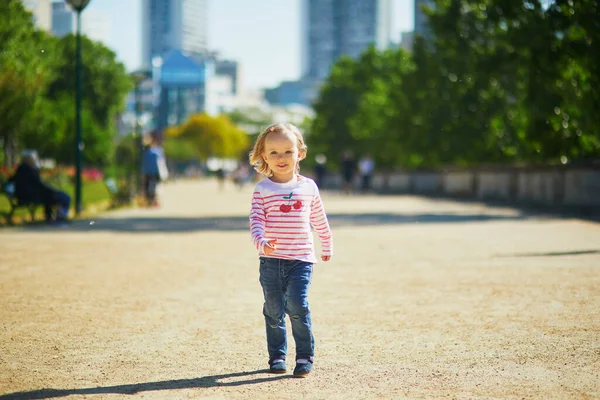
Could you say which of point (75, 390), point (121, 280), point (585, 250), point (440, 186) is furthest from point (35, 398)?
point (440, 186)

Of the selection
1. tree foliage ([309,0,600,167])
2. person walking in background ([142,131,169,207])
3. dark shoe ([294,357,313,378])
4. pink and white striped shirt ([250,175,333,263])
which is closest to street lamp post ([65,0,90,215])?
person walking in background ([142,131,169,207])

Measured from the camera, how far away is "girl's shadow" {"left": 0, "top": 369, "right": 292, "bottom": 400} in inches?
199

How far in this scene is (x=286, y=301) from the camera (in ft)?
19.2

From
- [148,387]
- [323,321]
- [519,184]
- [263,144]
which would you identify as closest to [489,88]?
[519,184]

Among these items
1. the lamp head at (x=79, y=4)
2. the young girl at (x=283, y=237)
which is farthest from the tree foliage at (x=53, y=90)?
the young girl at (x=283, y=237)

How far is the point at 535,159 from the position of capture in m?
32.4

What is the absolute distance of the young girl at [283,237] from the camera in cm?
577

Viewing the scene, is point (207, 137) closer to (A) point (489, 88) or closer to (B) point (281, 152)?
(A) point (489, 88)

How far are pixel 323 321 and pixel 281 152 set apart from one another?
225cm

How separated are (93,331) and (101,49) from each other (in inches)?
2593

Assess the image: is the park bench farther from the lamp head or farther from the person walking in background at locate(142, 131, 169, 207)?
the person walking in background at locate(142, 131, 169, 207)

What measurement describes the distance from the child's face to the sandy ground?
113cm

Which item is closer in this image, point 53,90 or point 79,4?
point 79,4

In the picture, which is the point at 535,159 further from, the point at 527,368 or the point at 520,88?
the point at 527,368
